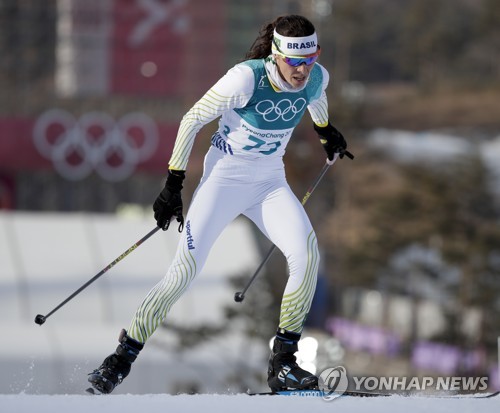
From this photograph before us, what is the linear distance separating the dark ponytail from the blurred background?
330 cm

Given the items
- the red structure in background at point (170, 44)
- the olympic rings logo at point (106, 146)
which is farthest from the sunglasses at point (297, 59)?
the olympic rings logo at point (106, 146)

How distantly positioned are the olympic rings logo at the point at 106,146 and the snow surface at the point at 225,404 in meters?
25.7

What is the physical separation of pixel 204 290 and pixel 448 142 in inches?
1416

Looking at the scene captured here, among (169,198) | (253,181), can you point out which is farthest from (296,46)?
(169,198)

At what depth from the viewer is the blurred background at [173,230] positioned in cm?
1675

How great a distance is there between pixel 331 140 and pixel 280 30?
0.83 meters

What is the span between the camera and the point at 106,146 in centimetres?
3103

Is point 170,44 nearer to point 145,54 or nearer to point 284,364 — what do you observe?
point 145,54

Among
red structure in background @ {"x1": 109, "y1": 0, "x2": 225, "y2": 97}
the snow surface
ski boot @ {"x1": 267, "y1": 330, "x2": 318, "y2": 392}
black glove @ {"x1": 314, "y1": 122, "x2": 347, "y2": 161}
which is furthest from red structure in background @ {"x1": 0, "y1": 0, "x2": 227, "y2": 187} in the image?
the snow surface

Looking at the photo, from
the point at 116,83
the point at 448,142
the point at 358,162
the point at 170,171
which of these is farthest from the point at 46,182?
the point at 170,171

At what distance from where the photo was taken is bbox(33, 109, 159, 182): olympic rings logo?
30703 mm

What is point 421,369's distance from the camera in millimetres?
22031

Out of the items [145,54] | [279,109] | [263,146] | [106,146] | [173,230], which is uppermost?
[279,109]

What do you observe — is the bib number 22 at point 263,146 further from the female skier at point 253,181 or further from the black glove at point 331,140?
the black glove at point 331,140
